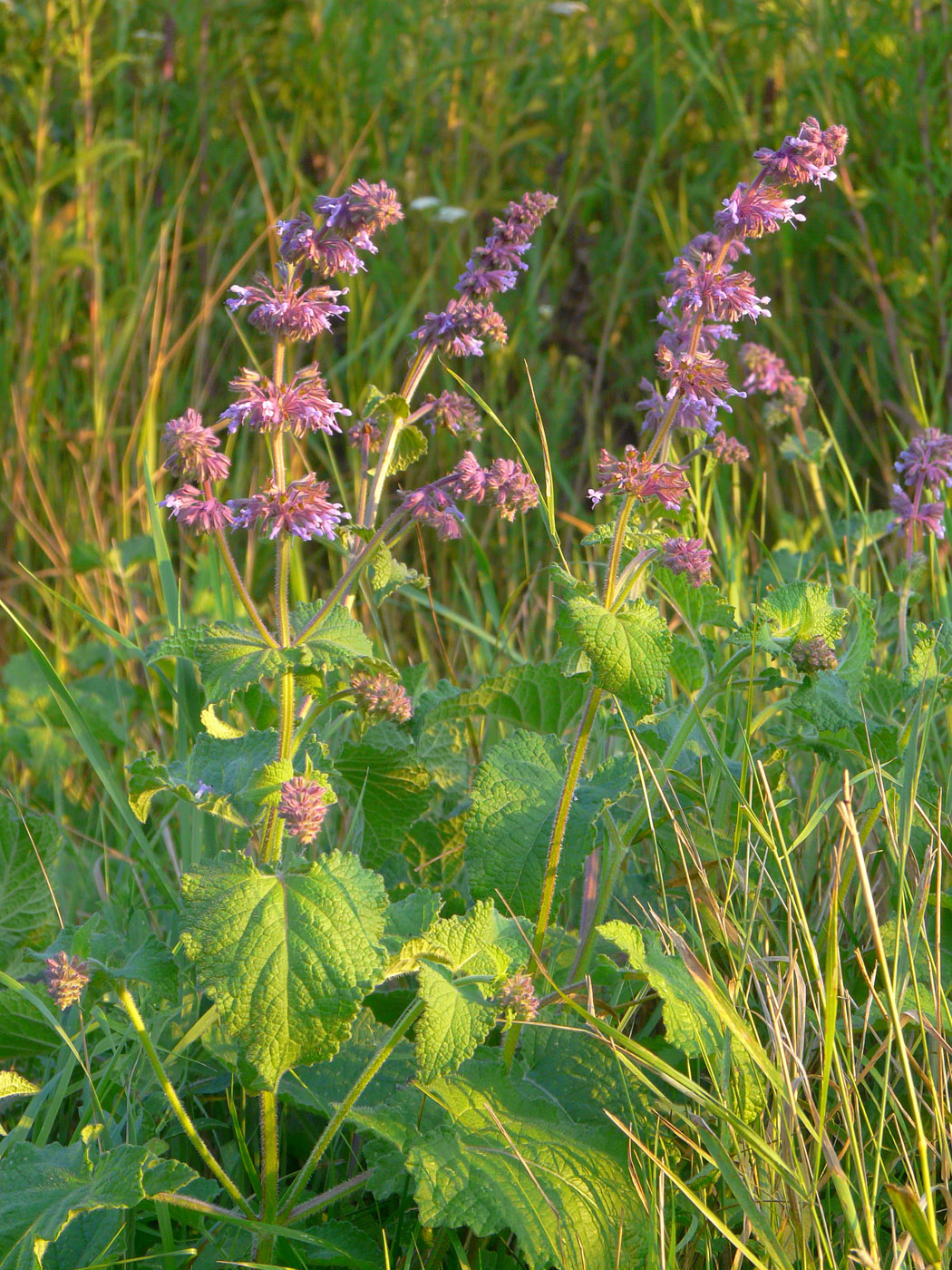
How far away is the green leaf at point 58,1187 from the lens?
1141 mm

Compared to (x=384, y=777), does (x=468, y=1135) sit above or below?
below

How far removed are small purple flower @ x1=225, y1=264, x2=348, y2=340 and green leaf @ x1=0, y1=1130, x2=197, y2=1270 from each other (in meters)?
0.86

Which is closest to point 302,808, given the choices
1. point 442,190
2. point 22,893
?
point 22,893

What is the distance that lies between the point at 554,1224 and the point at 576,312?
127 inches

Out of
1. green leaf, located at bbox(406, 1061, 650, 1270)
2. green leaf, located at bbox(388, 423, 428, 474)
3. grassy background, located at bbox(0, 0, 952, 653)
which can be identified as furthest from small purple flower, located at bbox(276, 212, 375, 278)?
grassy background, located at bbox(0, 0, 952, 653)

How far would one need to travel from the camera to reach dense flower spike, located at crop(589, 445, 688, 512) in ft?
4.35

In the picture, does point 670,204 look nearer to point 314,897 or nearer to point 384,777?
point 384,777

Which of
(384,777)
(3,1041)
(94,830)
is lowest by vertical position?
(94,830)

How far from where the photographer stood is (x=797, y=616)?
1.47 m

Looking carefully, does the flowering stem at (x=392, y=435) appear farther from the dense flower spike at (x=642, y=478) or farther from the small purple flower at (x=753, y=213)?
the small purple flower at (x=753, y=213)

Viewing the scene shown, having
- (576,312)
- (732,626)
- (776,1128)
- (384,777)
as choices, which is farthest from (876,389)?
(776,1128)

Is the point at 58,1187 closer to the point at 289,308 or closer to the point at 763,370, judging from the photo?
the point at 289,308

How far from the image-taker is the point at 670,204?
4137mm

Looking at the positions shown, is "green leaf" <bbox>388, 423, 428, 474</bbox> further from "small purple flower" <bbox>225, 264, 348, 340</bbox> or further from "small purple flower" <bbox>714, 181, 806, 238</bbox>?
"small purple flower" <bbox>714, 181, 806, 238</bbox>
